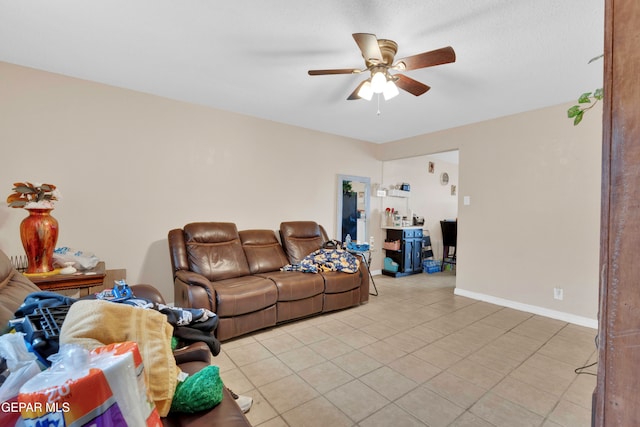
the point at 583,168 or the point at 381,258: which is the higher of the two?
the point at 583,168

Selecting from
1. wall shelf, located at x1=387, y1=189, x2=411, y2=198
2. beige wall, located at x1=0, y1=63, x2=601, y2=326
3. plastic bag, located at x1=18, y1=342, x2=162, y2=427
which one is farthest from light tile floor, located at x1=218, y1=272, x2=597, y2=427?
wall shelf, located at x1=387, y1=189, x2=411, y2=198

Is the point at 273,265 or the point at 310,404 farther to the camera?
the point at 273,265

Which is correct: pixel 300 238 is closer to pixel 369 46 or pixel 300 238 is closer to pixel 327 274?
pixel 327 274

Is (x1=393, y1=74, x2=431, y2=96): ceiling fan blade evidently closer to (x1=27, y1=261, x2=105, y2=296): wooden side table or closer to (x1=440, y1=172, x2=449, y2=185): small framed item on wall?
(x1=27, y1=261, x2=105, y2=296): wooden side table

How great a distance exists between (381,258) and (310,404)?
377cm

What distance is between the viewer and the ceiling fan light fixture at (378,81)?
6.64 feet

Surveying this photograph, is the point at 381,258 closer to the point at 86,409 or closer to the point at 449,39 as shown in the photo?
the point at 449,39

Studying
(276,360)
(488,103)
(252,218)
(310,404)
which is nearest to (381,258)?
(252,218)

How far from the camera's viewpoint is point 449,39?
203 cm

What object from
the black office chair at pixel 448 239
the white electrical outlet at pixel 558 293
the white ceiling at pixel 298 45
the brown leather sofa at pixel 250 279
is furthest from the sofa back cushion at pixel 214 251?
the black office chair at pixel 448 239

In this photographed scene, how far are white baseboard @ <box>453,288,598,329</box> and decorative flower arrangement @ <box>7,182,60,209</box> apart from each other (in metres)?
4.59

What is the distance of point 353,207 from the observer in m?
4.89

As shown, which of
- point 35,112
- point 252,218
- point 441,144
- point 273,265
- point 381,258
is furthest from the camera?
point 381,258

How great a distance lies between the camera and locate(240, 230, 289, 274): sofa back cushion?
3352 millimetres
